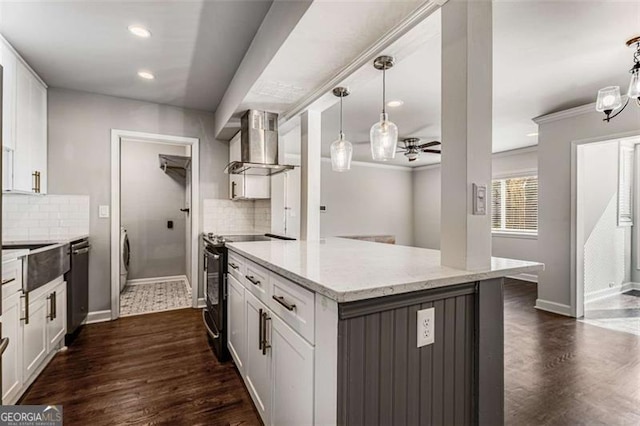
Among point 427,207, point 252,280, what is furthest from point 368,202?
point 252,280

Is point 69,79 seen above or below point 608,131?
above

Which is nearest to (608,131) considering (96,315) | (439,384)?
(439,384)

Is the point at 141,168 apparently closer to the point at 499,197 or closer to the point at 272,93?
the point at 272,93

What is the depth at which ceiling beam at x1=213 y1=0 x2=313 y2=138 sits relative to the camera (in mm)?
1615

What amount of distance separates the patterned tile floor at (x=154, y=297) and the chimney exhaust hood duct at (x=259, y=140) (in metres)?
2.16

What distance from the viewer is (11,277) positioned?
1801 millimetres

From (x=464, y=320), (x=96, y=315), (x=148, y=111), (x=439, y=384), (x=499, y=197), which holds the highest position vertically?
(x=148, y=111)

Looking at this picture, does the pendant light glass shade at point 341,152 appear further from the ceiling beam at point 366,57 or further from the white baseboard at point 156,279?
the white baseboard at point 156,279

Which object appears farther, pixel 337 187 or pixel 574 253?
pixel 337 187

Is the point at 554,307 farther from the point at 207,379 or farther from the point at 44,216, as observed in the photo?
the point at 44,216

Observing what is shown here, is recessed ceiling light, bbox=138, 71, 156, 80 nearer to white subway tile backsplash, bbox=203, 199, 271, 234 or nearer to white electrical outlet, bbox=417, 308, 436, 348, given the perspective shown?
white subway tile backsplash, bbox=203, 199, 271, 234

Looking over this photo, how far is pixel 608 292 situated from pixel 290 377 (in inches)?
211

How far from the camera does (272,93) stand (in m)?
2.46

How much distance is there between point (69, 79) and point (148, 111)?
748mm
